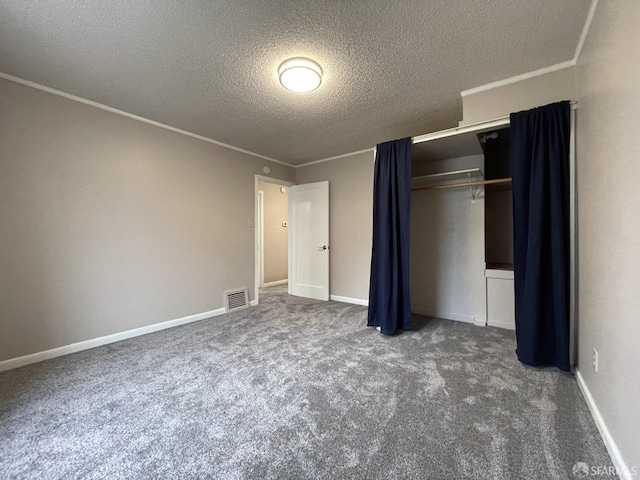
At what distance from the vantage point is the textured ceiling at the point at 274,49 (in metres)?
1.70

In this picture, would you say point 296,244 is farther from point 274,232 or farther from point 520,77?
point 520,77

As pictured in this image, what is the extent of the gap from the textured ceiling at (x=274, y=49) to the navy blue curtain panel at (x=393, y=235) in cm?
59

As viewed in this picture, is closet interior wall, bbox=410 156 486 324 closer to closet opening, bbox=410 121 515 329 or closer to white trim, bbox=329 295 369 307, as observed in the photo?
closet opening, bbox=410 121 515 329

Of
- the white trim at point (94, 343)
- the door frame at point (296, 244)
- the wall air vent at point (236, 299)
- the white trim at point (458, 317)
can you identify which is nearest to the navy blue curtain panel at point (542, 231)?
the white trim at point (458, 317)

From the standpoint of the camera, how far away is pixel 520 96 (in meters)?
2.45

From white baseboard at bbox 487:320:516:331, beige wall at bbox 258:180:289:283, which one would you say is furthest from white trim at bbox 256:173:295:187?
white baseboard at bbox 487:320:516:331

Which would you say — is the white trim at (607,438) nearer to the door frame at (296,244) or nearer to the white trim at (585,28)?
the white trim at (585,28)

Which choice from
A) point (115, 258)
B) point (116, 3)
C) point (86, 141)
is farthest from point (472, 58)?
point (115, 258)

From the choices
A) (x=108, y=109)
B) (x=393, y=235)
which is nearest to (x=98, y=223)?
(x=108, y=109)

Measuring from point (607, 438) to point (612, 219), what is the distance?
1131mm

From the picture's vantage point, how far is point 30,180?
8.09ft

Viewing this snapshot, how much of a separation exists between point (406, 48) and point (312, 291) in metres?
3.88

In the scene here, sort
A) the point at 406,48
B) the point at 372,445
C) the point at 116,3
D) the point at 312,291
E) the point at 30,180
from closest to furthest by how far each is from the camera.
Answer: the point at 372,445, the point at 116,3, the point at 406,48, the point at 30,180, the point at 312,291

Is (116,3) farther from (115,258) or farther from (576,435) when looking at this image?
(576,435)
